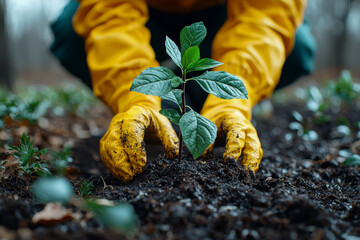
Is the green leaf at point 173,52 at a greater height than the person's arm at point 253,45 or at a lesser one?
greater

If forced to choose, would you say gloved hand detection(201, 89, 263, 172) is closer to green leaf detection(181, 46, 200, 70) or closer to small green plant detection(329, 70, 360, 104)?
green leaf detection(181, 46, 200, 70)

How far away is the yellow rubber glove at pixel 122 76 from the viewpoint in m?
1.24

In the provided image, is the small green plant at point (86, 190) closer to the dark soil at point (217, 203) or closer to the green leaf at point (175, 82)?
the dark soil at point (217, 203)

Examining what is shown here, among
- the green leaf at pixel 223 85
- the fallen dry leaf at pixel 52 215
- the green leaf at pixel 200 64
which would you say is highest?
the green leaf at pixel 200 64

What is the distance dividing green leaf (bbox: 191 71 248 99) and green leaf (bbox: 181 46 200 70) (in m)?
0.07

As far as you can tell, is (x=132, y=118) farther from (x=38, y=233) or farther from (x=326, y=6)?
(x=326, y=6)

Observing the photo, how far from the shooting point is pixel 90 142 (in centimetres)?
229

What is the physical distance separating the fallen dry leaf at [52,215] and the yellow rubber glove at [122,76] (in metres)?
0.39

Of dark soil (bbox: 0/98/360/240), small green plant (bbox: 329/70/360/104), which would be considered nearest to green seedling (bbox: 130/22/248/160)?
dark soil (bbox: 0/98/360/240)

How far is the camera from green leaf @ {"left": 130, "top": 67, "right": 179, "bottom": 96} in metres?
0.94

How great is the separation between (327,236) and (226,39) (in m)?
1.35

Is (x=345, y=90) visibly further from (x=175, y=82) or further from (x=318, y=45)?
(x=318, y=45)

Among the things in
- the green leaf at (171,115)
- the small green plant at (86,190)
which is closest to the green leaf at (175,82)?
the green leaf at (171,115)

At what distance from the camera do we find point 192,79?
39.8 inches
